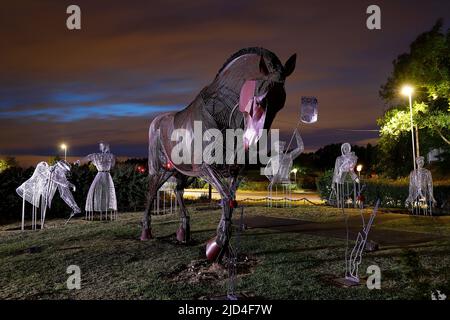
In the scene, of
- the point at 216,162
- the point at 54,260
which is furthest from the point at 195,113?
the point at 54,260

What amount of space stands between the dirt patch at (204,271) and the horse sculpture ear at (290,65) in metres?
3.01

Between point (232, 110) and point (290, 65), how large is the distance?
1.15 m

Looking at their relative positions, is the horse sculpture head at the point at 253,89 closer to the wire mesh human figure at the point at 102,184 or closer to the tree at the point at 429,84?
the wire mesh human figure at the point at 102,184

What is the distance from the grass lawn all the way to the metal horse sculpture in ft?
3.00

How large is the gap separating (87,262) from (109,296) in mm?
2068

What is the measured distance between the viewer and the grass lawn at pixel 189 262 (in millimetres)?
5145

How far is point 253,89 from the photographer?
490cm

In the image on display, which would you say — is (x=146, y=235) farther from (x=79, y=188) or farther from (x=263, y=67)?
(x=79, y=188)

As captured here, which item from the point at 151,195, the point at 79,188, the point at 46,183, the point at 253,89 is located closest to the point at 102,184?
the point at 46,183

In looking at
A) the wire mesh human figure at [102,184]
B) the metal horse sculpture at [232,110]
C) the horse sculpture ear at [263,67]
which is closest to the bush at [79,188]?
the wire mesh human figure at [102,184]

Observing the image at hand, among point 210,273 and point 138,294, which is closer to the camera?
point 138,294

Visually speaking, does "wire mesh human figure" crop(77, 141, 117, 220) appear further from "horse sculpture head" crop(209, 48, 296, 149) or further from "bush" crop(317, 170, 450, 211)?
"bush" crop(317, 170, 450, 211)

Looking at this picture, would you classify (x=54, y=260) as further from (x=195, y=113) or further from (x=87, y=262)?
(x=195, y=113)

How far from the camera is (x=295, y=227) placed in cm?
1112
